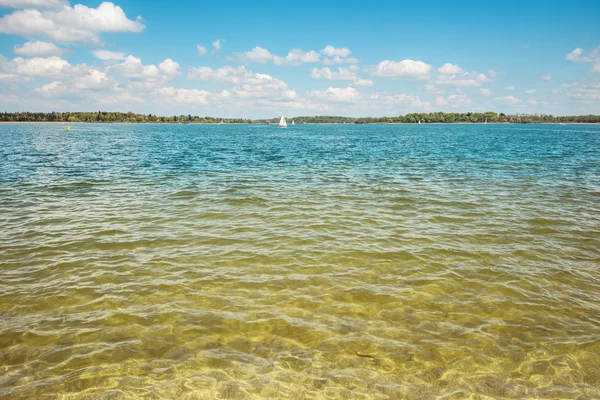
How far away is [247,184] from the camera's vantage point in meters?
24.5

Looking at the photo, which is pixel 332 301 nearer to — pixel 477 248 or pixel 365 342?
pixel 365 342

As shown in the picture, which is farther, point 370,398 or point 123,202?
point 123,202

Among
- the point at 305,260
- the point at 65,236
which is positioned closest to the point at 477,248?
the point at 305,260

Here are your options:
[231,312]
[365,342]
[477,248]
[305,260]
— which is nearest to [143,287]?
[231,312]

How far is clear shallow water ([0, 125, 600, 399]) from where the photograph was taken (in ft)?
19.3

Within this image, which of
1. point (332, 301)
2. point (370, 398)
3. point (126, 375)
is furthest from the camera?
point (332, 301)

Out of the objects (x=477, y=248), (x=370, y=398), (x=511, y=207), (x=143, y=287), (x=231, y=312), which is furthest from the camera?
(x=511, y=207)

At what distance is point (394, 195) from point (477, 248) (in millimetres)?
8872

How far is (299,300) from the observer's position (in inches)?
331

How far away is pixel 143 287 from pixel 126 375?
11.3 feet

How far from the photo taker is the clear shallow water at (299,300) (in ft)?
19.3

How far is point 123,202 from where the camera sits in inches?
727

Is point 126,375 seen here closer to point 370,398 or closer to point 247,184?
point 370,398

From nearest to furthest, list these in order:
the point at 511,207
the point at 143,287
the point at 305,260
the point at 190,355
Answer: the point at 190,355 → the point at 143,287 → the point at 305,260 → the point at 511,207
